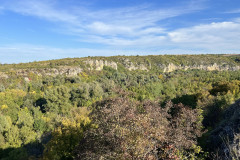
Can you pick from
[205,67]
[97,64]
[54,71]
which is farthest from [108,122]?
[205,67]

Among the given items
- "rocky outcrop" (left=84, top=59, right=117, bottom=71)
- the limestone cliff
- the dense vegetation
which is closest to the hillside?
"rocky outcrop" (left=84, top=59, right=117, bottom=71)

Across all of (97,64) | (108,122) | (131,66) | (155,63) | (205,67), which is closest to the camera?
(108,122)

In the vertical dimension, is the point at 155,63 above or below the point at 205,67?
above

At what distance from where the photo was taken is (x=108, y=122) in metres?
9.95

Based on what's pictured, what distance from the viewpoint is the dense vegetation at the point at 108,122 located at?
8508 mm

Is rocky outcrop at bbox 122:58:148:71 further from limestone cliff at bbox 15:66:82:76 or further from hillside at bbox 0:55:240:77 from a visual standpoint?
limestone cliff at bbox 15:66:82:76

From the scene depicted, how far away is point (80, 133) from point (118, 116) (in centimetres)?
1254

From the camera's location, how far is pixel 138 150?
740 centimetres

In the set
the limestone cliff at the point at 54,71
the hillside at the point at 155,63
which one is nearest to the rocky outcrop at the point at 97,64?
the hillside at the point at 155,63

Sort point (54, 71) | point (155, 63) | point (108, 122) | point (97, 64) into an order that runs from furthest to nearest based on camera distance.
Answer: point (155, 63), point (97, 64), point (54, 71), point (108, 122)

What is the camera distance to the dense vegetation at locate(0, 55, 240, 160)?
8508mm

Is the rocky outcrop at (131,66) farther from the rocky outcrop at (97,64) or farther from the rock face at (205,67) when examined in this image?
the rocky outcrop at (97,64)

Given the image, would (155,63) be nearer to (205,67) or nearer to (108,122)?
(205,67)

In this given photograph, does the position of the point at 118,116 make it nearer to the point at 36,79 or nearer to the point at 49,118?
the point at 49,118
